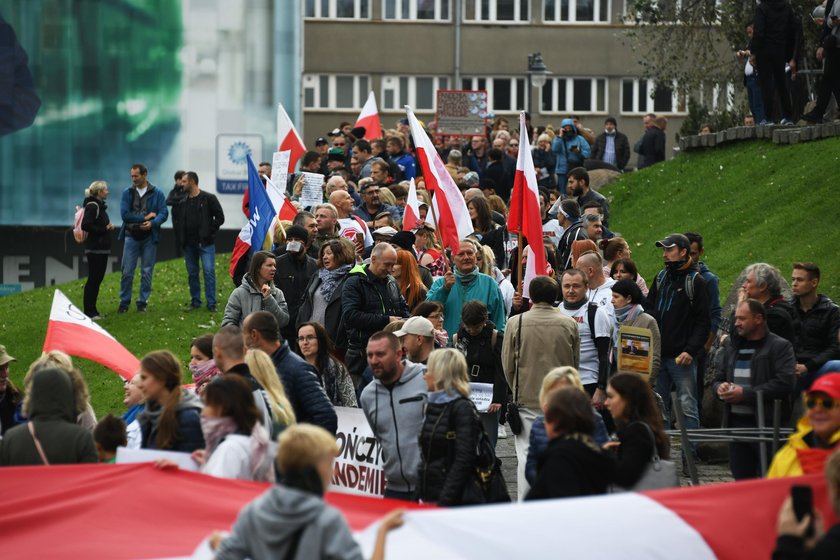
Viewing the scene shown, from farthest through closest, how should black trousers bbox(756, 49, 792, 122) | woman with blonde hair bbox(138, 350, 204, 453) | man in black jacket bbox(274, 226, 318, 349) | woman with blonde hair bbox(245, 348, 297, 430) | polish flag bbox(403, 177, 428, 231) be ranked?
black trousers bbox(756, 49, 792, 122)
polish flag bbox(403, 177, 428, 231)
man in black jacket bbox(274, 226, 318, 349)
woman with blonde hair bbox(245, 348, 297, 430)
woman with blonde hair bbox(138, 350, 204, 453)

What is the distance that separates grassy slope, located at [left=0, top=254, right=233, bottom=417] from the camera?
20.3 metres

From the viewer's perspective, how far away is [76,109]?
36.2 meters

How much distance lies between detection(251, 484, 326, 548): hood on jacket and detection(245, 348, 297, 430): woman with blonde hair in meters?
2.63

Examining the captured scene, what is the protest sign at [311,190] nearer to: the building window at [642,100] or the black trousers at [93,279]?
the black trousers at [93,279]

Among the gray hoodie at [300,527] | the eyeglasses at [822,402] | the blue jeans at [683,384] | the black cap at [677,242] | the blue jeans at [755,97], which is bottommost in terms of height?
the blue jeans at [683,384]

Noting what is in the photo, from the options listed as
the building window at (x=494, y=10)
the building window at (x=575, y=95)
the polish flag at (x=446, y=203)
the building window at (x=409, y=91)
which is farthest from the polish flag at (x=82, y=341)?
the building window at (x=494, y=10)

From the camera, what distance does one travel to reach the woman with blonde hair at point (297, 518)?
20.4 feet

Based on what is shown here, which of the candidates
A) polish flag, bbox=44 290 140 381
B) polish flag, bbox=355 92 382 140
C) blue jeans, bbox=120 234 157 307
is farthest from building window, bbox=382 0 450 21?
polish flag, bbox=44 290 140 381

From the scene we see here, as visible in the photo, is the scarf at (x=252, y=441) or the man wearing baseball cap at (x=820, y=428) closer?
the man wearing baseball cap at (x=820, y=428)

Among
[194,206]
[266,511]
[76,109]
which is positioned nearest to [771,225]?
[194,206]

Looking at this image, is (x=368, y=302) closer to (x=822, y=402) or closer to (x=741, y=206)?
(x=822, y=402)

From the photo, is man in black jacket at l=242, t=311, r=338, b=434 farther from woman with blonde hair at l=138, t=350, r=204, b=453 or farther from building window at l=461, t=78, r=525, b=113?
building window at l=461, t=78, r=525, b=113

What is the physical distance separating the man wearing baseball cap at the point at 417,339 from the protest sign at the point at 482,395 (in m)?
0.79

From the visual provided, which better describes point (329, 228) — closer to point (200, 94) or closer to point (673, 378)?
point (673, 378)
